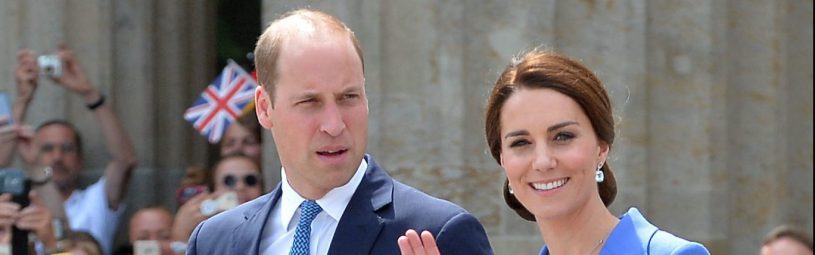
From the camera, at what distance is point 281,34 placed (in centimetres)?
398

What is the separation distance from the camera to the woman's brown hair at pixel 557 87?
379 cm

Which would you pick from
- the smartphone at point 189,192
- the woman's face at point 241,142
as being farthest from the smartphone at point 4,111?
the woman's face at point 241,142

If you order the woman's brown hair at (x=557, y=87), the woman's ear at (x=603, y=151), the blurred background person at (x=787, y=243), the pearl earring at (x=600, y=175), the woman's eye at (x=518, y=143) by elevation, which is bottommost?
the blurred background person at (x=787, y=243)

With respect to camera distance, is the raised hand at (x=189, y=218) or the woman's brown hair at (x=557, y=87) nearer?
the woman's brown hair at (x=557, y=87)

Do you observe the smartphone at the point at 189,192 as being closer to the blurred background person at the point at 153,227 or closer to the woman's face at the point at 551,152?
the blurred background person at the point at 153,227

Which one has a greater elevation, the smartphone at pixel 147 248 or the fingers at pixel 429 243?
the fingers at pixel 429 243

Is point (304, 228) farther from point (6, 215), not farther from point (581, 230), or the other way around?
point (6, 215)

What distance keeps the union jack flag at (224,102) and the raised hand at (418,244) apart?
18.8 feet

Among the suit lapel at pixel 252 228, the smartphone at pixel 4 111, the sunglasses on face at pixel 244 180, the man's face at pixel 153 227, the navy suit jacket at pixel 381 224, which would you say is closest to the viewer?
the navy suit jacket at pixel 381 224

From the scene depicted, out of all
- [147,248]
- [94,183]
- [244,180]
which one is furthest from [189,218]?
[94,183]

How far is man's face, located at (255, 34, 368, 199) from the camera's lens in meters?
3.91

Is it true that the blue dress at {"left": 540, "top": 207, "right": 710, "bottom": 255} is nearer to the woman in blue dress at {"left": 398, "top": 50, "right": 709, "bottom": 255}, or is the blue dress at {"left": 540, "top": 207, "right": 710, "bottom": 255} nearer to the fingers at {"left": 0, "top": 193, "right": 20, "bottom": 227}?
the woman in blue dress at {"left": 398, "top": 50, "right": 709, "bottom": 255}

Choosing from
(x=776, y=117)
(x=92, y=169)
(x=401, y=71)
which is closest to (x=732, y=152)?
(x=776, y=117)

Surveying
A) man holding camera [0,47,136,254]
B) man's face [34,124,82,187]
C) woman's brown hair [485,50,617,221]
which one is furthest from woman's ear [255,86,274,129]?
man's face [34,124,82,187]
